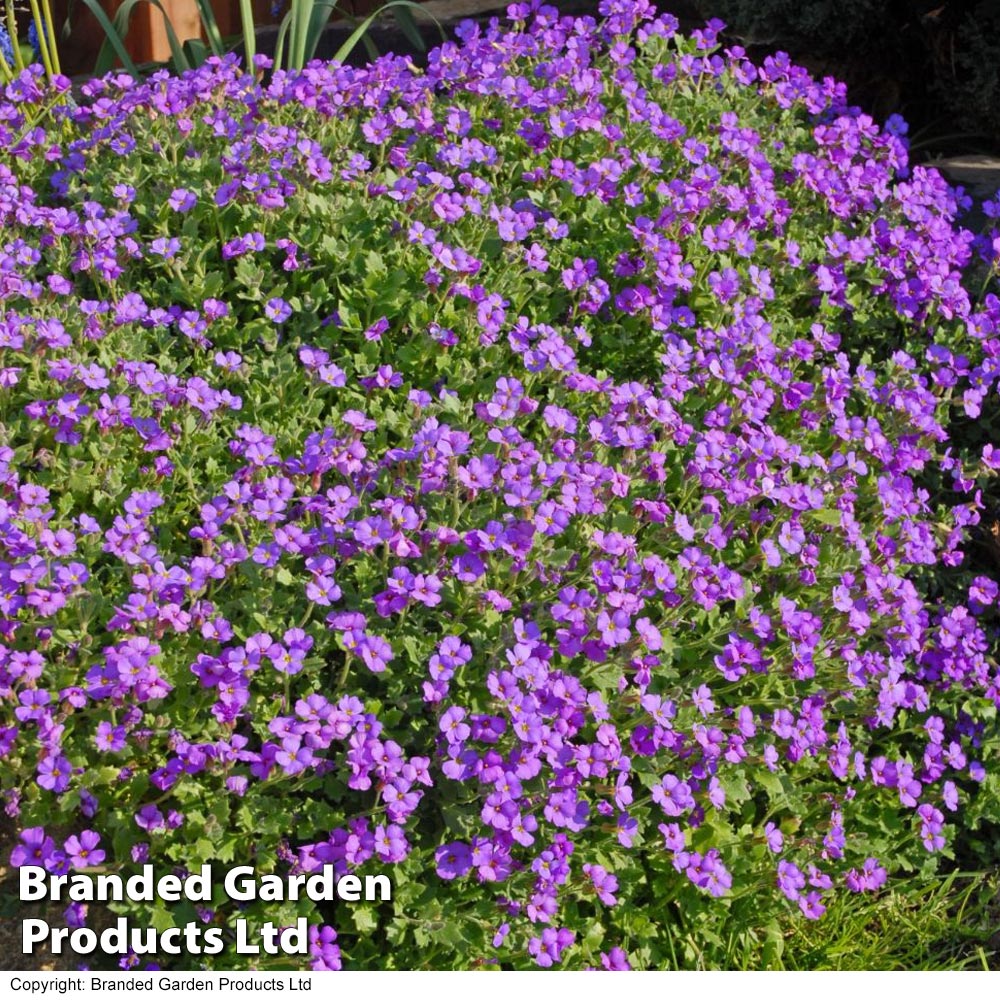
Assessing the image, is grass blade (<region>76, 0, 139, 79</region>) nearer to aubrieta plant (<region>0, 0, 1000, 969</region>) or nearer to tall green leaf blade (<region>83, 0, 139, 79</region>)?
tall green leaf blade (<region>83, 0, 139, 79</region>)

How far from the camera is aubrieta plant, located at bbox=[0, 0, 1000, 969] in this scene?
2.68 meters

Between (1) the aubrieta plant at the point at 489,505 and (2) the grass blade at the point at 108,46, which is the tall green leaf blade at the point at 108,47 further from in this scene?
(1) the aubrieta plant at the point at 489,505

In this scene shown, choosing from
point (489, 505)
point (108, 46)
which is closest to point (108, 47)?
point (108, 46)

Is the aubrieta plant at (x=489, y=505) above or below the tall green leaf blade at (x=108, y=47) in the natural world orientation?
below

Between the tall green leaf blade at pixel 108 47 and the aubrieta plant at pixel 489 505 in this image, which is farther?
the tall green leaf blade at pixel 108 47

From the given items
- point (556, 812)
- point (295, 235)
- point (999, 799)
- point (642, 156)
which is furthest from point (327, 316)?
point (999, 799)

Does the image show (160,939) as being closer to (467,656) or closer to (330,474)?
(467,656)

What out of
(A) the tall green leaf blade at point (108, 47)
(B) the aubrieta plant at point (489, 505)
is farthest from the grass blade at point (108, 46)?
(B) the aubrieta plant at point (489, 505)

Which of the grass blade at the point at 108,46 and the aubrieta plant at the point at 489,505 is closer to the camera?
the aubrieta plant at the point at 489,505

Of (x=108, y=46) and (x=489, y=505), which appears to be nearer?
(x=489, y=505)

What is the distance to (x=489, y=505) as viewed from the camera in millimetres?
3020

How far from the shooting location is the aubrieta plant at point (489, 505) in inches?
106

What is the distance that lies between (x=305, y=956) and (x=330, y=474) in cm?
108

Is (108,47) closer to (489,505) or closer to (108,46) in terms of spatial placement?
(108,46)
